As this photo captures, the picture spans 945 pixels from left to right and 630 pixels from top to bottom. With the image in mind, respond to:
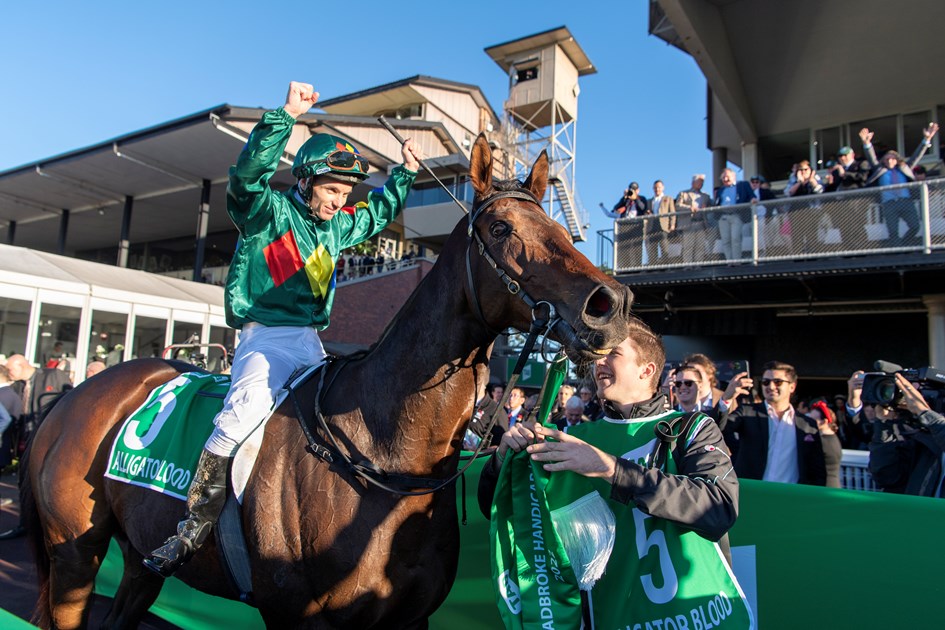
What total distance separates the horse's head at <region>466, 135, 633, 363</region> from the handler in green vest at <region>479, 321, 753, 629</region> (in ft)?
0.99

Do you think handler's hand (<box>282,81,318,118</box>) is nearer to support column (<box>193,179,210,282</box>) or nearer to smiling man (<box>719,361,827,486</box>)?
smiling man (<box>719,361,827,486</box>)

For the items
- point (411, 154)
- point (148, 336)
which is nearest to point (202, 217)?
point (148, 336)

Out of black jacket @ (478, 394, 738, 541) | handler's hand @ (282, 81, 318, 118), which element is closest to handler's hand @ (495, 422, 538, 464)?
black jacket @ (478, 394, 738, 541)

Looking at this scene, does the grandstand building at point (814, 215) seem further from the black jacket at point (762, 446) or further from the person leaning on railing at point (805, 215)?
the black jacket at point (762, 446)

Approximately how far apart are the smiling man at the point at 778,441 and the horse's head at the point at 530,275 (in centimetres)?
282

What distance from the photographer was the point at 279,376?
2539mm

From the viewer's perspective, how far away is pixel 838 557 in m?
2.45

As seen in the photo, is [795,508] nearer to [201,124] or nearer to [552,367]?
[552,367]

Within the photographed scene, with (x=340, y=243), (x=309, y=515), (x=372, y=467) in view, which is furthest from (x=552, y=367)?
(x=340, y=243)

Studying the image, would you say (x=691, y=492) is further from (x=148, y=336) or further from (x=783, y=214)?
(x=148, y=336)

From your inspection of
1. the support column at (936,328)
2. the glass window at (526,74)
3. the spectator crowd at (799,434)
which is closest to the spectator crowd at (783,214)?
the support column at (936,328)

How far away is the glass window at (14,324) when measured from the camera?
14078 mm

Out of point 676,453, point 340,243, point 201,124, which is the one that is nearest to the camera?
point 676,453

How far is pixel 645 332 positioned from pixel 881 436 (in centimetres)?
250
